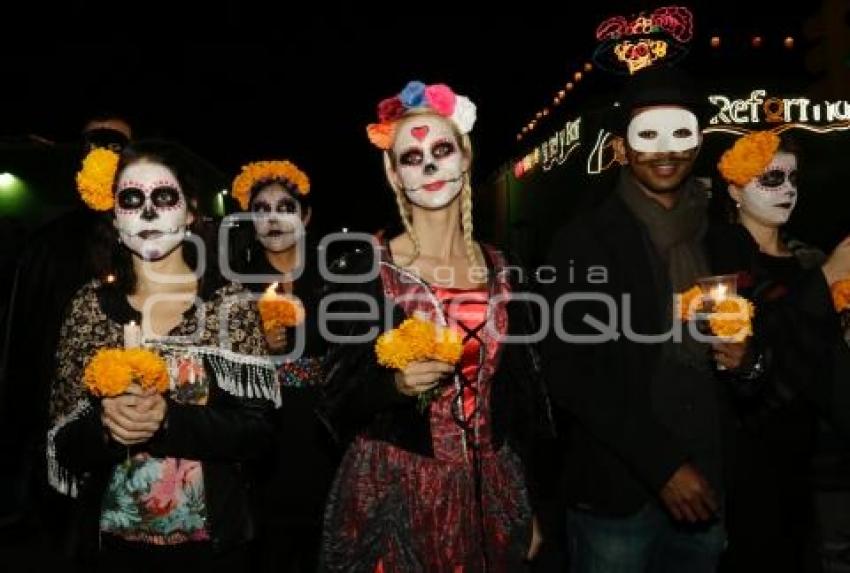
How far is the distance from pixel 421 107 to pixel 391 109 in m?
0.13

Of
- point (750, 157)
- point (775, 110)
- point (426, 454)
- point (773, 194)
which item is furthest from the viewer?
point (775, 110)

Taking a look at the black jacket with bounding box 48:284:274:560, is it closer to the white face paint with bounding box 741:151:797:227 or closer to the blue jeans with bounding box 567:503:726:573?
the blue jeans with bounding box 567:503:726:573

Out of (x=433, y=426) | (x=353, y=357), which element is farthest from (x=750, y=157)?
(x=353, y=357)

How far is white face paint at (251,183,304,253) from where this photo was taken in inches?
213

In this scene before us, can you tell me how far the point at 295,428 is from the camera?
466 centimetres

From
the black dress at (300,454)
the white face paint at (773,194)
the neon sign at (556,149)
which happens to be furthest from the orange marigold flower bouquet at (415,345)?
the neon sign at (556,149)

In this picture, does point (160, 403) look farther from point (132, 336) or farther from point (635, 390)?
point (635, 390)

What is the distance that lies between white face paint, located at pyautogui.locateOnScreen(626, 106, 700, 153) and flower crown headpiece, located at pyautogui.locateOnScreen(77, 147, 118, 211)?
78.9 inches

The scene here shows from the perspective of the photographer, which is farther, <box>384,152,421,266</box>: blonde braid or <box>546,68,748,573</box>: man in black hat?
<box>384,152,421,266</box>: blonde braid

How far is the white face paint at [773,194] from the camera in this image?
14.9 feet

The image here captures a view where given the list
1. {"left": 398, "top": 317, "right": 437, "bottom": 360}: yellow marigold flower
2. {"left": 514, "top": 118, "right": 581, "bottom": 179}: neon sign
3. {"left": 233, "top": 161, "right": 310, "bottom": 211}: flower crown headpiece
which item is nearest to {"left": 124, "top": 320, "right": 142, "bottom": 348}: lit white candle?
{"left": 398, "top": 317, "right": 437, "bottom": 360}: yellow marigold flower

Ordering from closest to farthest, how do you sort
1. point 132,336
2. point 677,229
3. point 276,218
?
point 132,336
point 677,229
point 276,218

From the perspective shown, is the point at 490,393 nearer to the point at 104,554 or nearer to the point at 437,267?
the point at 437,267

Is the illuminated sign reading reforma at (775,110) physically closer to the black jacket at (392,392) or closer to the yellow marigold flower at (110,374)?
the black jacket at (392,392)
